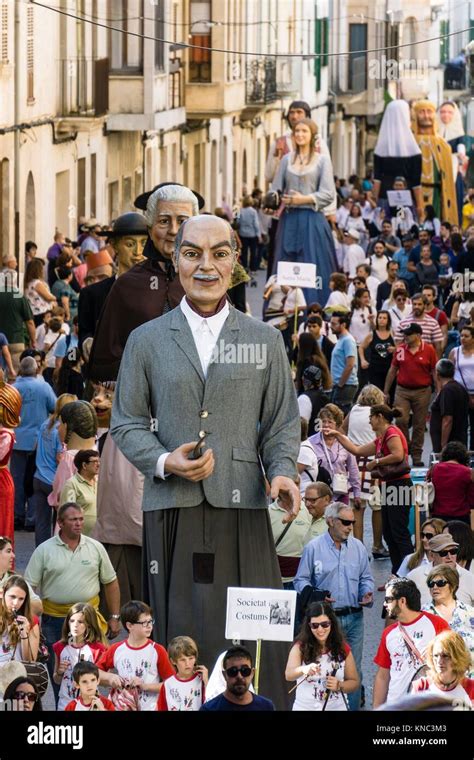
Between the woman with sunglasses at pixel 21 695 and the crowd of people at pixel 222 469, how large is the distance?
14 millimetres

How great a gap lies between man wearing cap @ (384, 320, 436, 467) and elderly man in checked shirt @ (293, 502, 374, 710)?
7.49 meters

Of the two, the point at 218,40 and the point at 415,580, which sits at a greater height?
the point at 218,40

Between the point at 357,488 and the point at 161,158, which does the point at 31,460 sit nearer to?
the point at 357,488

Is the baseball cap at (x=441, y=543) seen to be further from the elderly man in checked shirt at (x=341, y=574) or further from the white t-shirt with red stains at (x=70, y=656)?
the white t-shirt with red stains at (x=70, y=656)

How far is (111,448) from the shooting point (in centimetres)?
772

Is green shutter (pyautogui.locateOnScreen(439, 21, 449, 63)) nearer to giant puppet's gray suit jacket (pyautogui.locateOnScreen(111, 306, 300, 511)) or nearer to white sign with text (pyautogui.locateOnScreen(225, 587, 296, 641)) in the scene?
white sign with text (pyautogui.locateOnScreen(225, 587, 296, 641))

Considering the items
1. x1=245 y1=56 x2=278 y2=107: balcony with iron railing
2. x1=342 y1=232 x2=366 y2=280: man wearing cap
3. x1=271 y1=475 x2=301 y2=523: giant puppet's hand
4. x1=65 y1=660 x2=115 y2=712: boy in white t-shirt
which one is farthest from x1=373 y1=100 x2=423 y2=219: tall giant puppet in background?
x1=271 y1=475 x2=301 y2=523: giant puppet's hand

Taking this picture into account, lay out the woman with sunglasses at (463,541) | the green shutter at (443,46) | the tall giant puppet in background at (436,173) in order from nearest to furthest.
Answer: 1. the woman with sunglasses at (463,541)
2. the tall giant puppet in background at (436,173)
3. the green shutter at (443,46)

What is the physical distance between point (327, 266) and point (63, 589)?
850 cm

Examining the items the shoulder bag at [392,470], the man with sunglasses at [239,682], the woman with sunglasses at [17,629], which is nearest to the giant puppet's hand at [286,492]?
the man with sunglasses at [239,682]

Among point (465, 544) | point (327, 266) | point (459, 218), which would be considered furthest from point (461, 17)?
point (465, 544)

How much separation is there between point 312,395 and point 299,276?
151 cm

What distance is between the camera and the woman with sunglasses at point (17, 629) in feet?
30.5
